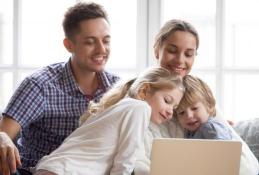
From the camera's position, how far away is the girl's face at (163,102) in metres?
1.89

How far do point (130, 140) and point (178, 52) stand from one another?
0.61m

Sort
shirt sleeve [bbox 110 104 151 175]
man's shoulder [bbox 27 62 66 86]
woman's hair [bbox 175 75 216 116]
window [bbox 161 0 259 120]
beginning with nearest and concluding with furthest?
1. shirt sleeve [bbox 110 104 151 175]
2. woman's hair [bbox 175 75 216 116]
3. man's shoulder [bbox 27 62 66 86]
4. window [bbox 161 0 259 120]

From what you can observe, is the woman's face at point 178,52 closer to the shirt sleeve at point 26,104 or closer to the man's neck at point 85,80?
the man's neck at point 85,80

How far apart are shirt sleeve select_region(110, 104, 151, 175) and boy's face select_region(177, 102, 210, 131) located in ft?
A: 0.98

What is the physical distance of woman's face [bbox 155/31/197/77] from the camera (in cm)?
214

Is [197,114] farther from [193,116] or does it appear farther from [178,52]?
[178,52]

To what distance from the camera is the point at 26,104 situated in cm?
207

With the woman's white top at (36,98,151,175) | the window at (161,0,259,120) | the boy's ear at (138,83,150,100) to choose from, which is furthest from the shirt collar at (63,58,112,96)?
the window at (161,0,259,120)

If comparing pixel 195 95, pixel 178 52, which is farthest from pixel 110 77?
pixel 195 95

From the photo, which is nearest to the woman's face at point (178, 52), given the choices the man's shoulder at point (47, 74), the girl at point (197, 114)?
the girl at point (197, 114)

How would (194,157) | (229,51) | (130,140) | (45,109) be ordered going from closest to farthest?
(194,157), (130,140), (45,109), (229,51)

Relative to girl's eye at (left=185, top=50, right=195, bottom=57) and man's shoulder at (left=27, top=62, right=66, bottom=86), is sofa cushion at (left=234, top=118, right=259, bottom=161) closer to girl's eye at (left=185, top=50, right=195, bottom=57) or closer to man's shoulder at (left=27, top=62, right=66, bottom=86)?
girl's eye at (left=185, top=50, right=195, bottom=57)

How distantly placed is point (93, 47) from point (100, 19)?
0.13 m

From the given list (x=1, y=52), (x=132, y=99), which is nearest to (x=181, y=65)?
(x=132, y=99)
